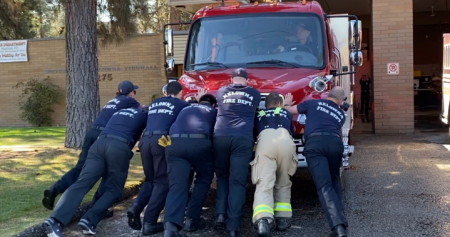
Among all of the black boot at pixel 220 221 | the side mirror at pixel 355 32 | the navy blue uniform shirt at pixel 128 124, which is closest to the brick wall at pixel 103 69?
the side mirror at pixel 355 32

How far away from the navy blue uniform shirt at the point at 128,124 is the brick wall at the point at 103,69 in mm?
13671

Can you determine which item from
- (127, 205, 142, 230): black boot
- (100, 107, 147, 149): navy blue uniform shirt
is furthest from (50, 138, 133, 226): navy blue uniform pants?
(127, 205, 142, 230): black boot

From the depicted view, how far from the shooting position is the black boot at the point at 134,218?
21.2ft

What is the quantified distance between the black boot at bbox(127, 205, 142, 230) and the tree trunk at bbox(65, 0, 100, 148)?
208 inches

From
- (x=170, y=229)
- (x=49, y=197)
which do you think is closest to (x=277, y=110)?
(x=170, y=229)

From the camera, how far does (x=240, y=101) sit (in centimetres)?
623

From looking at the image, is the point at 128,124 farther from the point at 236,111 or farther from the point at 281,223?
the point at 281,223

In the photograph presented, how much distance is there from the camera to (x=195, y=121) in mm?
6156

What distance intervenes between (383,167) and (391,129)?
16.6 ft

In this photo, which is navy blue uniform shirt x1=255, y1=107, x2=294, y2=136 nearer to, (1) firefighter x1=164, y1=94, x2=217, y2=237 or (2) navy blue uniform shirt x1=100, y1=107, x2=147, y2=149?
(1) firefighter x1=164, y1=94, x2=217, y2=237

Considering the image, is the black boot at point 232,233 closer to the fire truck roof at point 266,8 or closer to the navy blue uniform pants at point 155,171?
the navy blue uniform pants at point 155,171

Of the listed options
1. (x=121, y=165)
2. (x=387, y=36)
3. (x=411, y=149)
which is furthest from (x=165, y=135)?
(x=387, y=36)

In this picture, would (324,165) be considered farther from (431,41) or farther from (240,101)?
(431,41)

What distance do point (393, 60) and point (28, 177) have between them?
32.6 feet
